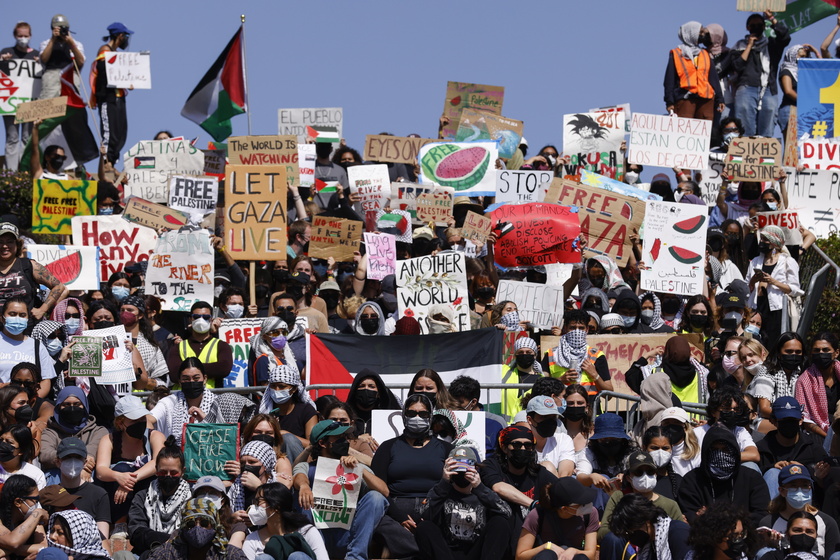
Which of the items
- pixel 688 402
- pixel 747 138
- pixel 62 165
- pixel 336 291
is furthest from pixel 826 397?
pixel 62 165

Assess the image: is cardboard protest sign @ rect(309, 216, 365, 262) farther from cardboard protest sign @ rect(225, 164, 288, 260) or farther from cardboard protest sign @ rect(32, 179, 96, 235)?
cardboard protest sign @ rect(32, 179, 96, 235)

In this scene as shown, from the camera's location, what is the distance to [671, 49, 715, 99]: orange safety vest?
24.0 m

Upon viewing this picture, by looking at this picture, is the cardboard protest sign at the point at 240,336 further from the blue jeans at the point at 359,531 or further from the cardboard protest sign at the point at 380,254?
the blue jeans at the point at 359,531

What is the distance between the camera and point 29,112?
2292 centimetres

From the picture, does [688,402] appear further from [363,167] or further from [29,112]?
[29,112]

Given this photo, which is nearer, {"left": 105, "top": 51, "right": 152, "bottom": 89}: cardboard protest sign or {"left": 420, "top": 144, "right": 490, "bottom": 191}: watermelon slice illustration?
{"left": 420, "top": 144, "right": 490, "bottom": 191}: watermelon slice illustration

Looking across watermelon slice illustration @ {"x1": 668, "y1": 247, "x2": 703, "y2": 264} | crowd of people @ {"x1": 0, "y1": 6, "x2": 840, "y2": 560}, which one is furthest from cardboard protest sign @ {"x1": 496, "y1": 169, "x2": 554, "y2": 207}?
watermelon slice illustration @ {"x1": 668, "y1": 247, "x2": 703, "y2": 264}

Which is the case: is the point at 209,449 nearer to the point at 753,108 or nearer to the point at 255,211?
the point at 255,211

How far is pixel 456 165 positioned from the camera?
22.4 meters

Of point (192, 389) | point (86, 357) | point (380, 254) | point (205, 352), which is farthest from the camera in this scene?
point (380, 254)

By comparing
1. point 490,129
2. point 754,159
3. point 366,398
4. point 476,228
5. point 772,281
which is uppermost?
point 490,129

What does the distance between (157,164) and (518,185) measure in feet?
16.5

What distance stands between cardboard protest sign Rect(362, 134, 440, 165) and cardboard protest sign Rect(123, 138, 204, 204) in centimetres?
246

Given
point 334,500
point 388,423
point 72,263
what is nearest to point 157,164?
point 72,263
